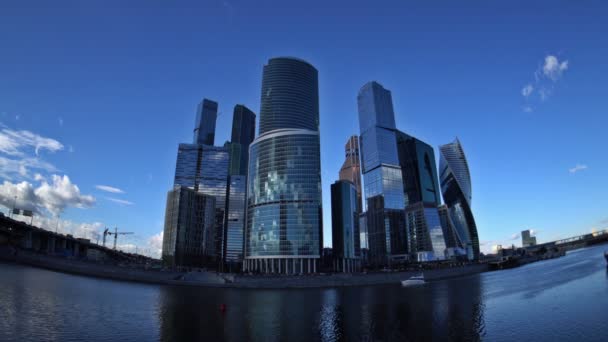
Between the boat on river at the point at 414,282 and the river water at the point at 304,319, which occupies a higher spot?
the river water at the point at 304,319

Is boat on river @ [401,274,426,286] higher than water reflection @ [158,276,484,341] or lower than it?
lower

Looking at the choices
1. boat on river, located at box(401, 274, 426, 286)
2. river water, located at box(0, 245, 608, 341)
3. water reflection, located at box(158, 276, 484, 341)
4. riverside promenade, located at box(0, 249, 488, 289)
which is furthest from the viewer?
boat on river, located at box(401, 274, 426, 286)

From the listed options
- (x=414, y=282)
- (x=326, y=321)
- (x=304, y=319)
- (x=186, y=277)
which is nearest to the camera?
(x=326, y=321)

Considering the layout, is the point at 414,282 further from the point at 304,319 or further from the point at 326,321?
the point at 326,321

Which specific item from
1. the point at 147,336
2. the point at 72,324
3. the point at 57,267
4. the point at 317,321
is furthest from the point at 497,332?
the point at 57,267

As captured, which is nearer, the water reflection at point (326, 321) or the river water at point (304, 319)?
the river water at point (304, 319)

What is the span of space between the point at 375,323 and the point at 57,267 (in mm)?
147548

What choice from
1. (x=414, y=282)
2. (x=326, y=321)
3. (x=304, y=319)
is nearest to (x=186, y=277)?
(x=414, y=282)

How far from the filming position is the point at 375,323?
183 feet

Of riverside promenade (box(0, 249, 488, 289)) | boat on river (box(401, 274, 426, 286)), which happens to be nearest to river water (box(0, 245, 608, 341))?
riverside promenade (box(0, 249, 488, 289))

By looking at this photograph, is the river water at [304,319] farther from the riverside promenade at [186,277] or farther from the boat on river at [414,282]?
the boat on river at [414,282]

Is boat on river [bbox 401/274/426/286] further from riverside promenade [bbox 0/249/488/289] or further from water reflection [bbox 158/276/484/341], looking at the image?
water reflection [bbox 158/276/484/341]

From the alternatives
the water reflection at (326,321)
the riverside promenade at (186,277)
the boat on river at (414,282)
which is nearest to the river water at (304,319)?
the water reflection at (326,321)

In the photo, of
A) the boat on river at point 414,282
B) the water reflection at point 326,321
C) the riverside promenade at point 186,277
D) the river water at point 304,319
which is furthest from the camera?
the boat on river at point 414,282
